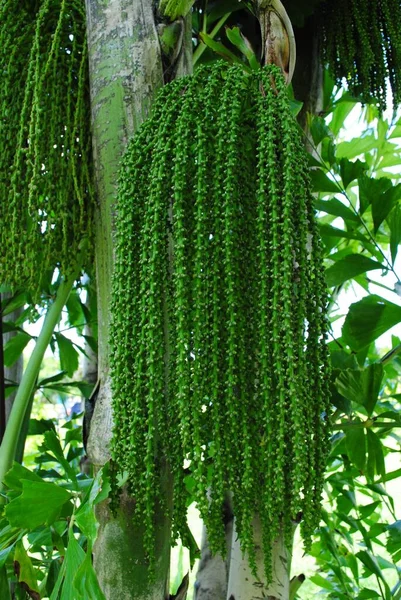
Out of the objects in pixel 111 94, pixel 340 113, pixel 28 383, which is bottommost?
pixel 28 383

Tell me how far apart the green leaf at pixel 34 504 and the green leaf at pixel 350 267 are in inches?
24.2

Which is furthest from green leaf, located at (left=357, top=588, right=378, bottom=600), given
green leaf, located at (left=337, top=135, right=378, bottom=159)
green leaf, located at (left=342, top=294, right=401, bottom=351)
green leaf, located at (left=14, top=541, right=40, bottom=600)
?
green leaf, located at (left=337, top=135, right=378, bottom=159)

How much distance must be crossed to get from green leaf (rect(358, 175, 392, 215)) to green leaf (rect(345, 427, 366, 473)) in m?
0.39

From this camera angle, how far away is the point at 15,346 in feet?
5.25

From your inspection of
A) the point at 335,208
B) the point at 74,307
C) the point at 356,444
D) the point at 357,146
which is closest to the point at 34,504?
the point at 356,444

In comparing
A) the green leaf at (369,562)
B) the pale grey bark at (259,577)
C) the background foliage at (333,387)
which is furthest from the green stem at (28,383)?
the green leaf at (369,562)

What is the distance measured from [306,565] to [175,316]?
3.49 m

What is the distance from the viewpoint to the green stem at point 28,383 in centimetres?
108

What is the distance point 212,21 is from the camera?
125 cm

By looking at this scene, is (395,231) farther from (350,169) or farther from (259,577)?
(259,577)

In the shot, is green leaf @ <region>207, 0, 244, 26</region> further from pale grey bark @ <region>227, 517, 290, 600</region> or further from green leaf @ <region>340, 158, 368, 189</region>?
pale grey bark @ <region>227, 517, 290, 600</region>

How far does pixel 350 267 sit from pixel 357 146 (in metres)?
0.58

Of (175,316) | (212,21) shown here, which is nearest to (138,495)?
(175,316)

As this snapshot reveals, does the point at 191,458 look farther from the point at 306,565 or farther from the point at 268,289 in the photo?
the point at 306,565
